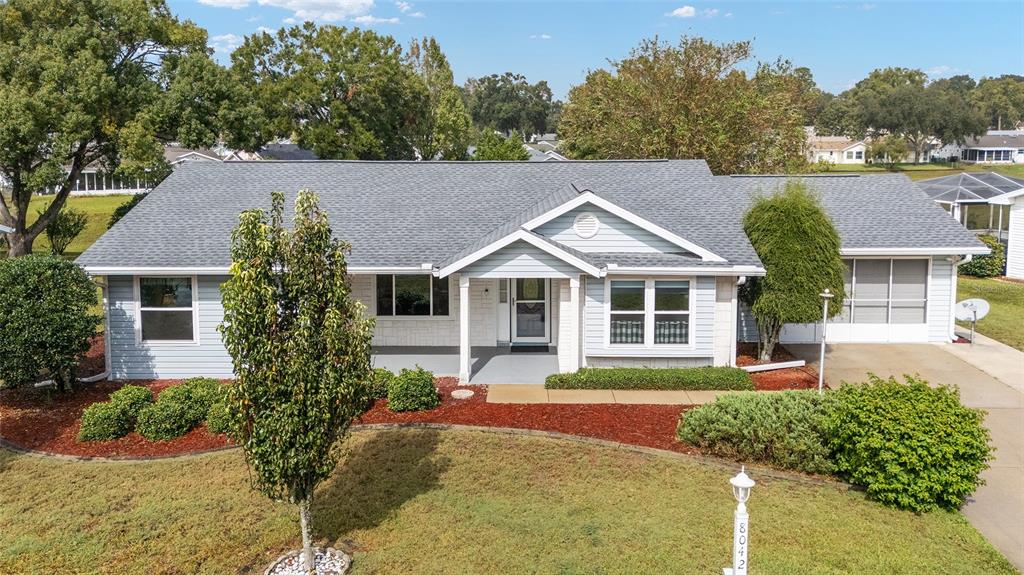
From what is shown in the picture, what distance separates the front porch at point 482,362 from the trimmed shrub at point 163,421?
15.1 ft

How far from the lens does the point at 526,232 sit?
597 inches

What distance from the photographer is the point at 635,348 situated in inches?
629

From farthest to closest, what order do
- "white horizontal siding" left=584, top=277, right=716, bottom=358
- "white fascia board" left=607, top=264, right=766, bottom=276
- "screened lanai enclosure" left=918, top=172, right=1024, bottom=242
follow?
"screened lanai enclosure" left=918, top=172, right=1024, bottom=242 < "white horizontal siding" left=584, top=277, right=716, bottom=358 < "white fascia board" left=607, top=264, right=766, bottom=276

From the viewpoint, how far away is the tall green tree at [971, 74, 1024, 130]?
129000mm

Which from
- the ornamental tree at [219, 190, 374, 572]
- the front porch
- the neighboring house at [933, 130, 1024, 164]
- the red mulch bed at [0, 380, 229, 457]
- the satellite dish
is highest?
the neighboring house at [933, 130, 1024, 164]

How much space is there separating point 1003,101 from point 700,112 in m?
126

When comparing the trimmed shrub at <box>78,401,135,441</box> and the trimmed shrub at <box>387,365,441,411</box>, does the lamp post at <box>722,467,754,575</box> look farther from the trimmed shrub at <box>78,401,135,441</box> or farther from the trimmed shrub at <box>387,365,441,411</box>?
the trimmed shrub at <box>78,401,135,441</box>

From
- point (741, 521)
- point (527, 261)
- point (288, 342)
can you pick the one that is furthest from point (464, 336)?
point (741, 521)

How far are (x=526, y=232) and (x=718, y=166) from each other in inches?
819

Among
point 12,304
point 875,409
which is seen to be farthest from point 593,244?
point 12,304

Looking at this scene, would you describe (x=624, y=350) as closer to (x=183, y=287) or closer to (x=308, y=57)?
(x=183, y=287)

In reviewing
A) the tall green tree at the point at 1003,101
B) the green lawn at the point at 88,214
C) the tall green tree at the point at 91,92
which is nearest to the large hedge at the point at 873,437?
the tall green tree at the point at 91,92

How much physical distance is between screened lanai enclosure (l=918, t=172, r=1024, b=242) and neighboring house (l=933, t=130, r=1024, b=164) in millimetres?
73040

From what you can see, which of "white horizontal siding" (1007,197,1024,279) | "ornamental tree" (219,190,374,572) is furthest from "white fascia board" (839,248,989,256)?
"ornamental tree" (219,190,374,572)
